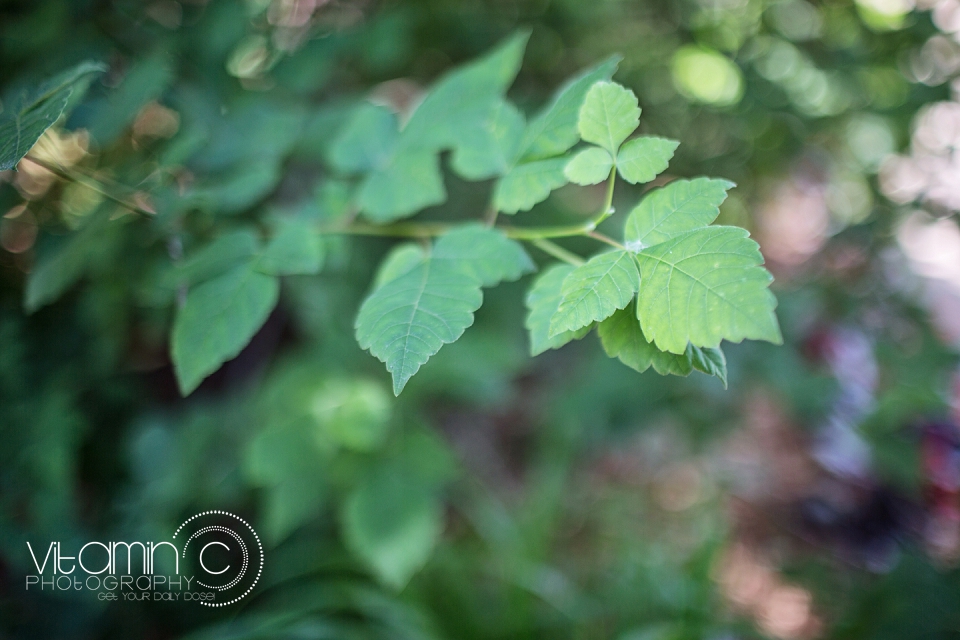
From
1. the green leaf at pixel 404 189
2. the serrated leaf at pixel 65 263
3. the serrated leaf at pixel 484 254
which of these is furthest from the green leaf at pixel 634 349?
the serrated leaf at pixel 65 263

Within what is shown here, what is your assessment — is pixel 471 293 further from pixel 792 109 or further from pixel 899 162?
pixel 899 162

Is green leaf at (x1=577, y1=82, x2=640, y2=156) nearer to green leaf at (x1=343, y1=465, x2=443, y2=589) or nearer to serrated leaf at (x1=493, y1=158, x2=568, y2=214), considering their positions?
serrated leaf at (x1=493, y1=158, x2=568, y2=214)

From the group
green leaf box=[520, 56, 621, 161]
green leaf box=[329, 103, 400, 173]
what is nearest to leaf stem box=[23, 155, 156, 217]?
green leaf box=[329, 103, 400, 173]

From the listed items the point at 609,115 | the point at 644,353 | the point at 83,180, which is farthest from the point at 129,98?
the point at 644,353

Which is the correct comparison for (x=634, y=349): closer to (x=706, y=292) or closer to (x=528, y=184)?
(x=706, y=292)

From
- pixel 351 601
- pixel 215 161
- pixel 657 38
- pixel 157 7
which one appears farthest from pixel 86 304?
→ pixel 657 38

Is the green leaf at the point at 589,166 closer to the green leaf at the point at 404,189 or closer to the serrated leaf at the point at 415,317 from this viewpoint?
the serrated leaf at the point at 415,317
